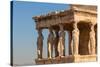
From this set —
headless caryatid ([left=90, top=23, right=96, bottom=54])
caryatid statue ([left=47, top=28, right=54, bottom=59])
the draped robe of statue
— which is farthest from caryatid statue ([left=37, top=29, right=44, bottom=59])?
headless caryatid ([left=90, top=23, right=96, bottom=54])

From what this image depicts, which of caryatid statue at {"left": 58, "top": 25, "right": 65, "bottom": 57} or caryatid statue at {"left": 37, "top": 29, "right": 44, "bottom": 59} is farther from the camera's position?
caryatid statue at {"left": 58, "top": 25, "right": 65, "bottom": 57}

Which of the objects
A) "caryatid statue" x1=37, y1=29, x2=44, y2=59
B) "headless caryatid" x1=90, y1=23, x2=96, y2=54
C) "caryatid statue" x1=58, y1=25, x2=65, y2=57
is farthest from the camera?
"headless caryatid" x1=90, y1=23, x2=96, y2=54

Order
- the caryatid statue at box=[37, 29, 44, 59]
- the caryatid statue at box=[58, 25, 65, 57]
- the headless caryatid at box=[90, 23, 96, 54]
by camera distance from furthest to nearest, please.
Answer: the headless caryatid at box=[90, 23, 96, 54] < the caryatid statue at box=[58, 25, 65, 57] < the caryatid statue at box=[37, 29, 44, 59]

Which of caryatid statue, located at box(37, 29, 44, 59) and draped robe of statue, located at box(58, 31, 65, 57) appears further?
draped robe of statue, located at box(58, 31, 65, 57)

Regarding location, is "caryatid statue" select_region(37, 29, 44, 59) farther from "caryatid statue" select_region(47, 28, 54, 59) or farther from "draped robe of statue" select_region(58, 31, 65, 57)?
"draped robe of statue" select_region(58, 31, 65, 57)

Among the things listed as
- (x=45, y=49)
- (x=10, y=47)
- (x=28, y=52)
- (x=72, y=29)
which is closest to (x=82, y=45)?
(x=72, y=29)

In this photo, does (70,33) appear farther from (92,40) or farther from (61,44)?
(92,40)

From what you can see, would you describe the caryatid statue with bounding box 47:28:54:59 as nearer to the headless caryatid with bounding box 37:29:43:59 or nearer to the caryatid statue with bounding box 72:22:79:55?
the headless caryatid with bounding box 37:29:43:59

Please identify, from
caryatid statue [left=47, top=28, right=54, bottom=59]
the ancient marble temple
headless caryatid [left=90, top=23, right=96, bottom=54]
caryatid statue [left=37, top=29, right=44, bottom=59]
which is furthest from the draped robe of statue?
headless caryatid [left=90, top=23, right=96, bottom=54]

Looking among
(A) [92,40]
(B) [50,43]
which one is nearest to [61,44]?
(B) [50,43]

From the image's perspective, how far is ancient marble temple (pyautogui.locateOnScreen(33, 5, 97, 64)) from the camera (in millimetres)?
3797

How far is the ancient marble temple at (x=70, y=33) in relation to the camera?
3797 mm

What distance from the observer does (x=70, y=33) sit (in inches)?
153

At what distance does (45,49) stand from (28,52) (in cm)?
28
